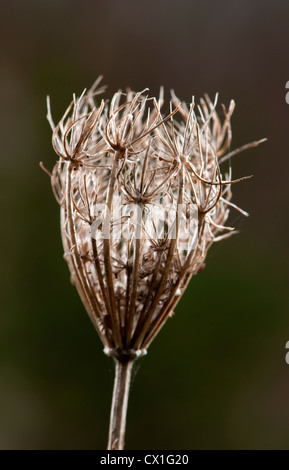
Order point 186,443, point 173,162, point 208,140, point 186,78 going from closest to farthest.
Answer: point 173,162 → point 208,140 → point 186,443 → point 186,78

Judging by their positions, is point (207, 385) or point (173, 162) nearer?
point (173, 162)

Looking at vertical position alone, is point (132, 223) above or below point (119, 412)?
above

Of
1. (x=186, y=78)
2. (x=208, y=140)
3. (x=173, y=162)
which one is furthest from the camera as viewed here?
(x=186, y=78)

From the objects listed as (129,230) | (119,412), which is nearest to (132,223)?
(129,230)

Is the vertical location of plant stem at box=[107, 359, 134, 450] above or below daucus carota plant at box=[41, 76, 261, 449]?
below

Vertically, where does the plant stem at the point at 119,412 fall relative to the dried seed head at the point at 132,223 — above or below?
below

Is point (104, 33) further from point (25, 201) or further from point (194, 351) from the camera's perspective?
point (194, 351)

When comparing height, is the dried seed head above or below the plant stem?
above

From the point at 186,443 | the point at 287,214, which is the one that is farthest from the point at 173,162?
the point at 186,443

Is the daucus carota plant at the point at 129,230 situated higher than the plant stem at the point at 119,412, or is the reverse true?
the daucus carota plant at the point at 129,230

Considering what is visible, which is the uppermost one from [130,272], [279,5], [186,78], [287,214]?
[279,5]

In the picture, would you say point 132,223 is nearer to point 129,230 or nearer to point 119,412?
point 129,230
